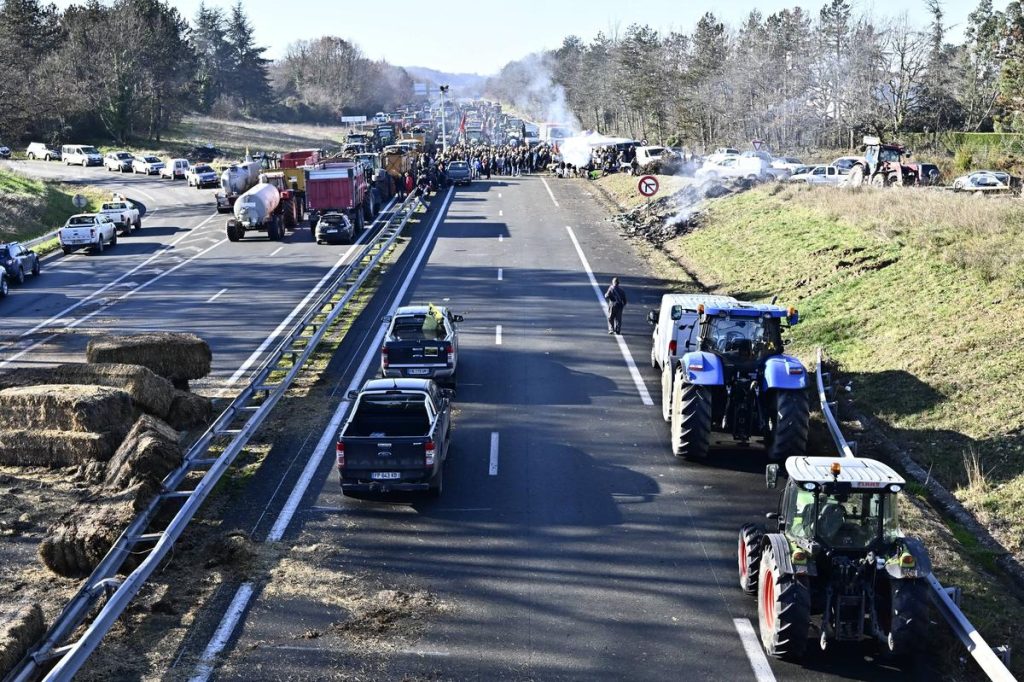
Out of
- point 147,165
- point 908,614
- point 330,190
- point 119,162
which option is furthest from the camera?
point 119,162

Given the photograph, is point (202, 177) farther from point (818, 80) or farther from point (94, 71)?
point (818, 80)

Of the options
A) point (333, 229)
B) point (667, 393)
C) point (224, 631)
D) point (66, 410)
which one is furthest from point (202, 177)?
point (224, 631)

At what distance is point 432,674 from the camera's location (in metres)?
11.4

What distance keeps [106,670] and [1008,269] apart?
2078 centimetres

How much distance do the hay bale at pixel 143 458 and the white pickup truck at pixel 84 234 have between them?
30.5 meters

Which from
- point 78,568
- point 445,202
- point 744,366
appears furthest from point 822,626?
point 445,202

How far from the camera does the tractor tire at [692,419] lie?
17703mm

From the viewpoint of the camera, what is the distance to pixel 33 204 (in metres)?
56.1

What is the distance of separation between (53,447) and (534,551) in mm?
9054

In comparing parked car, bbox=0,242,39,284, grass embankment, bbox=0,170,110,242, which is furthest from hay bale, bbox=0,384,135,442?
grass embankment, bbox=0,170,110,242

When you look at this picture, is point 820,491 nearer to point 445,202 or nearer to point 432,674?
point 432,674

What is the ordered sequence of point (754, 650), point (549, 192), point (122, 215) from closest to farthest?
point (754, 650) < point (122, 215) < point (549, 192)

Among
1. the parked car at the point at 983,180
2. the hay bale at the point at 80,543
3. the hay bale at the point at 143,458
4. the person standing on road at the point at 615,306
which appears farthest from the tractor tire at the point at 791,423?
the parked car at the point at 983,180

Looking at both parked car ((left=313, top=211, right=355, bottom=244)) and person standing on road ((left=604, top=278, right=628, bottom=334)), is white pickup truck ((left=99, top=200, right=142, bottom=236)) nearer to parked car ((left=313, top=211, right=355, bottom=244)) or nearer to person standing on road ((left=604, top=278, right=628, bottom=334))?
parked car ((left=313, top=211, right=355, bottom=244))
